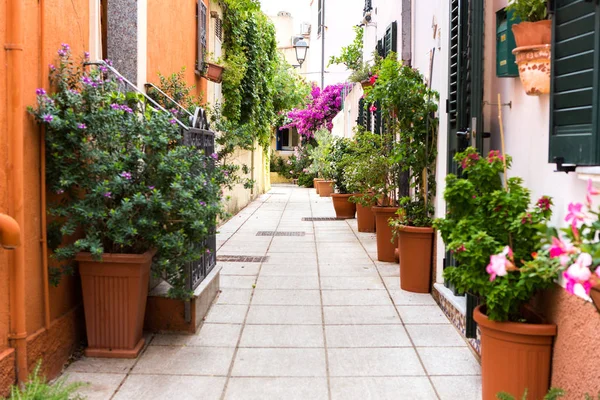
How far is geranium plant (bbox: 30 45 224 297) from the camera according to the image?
14.0 ft

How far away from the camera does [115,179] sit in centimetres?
438

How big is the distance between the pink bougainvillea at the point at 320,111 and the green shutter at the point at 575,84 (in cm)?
2327

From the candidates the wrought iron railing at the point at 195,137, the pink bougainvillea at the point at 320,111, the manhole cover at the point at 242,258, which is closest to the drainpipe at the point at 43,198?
the wrought iron railing at the point at 195,137

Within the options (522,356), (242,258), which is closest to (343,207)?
(242,258)

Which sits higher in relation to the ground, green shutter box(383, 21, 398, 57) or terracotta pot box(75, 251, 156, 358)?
green shutter box(383, 21, 398, 57)

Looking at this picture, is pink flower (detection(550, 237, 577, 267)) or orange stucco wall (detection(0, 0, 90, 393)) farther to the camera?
orange stucco wall (detection(0, 0, 90, 393))

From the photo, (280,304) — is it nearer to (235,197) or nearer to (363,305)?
(363,305)

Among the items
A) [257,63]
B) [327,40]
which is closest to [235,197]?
[257,63]

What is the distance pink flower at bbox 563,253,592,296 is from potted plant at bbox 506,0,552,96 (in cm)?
188

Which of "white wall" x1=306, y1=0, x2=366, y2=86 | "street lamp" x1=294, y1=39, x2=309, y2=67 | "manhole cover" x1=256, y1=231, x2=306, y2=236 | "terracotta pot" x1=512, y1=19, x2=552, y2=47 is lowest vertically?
"manhole cover" x1=256, y1=231, x2=306, y2=236

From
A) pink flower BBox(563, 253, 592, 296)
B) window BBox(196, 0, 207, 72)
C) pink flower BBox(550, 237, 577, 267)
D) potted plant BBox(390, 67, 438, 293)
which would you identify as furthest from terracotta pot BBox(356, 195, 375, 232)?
pink flower BBox(563, 253, 592, 296)

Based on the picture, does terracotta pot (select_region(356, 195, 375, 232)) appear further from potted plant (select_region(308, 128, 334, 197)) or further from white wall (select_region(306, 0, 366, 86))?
white wall (select_region(306, 0, 366, 86))

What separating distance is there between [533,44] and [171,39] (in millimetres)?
5611

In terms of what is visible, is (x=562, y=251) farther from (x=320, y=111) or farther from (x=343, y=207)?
(x=320, y=111)
